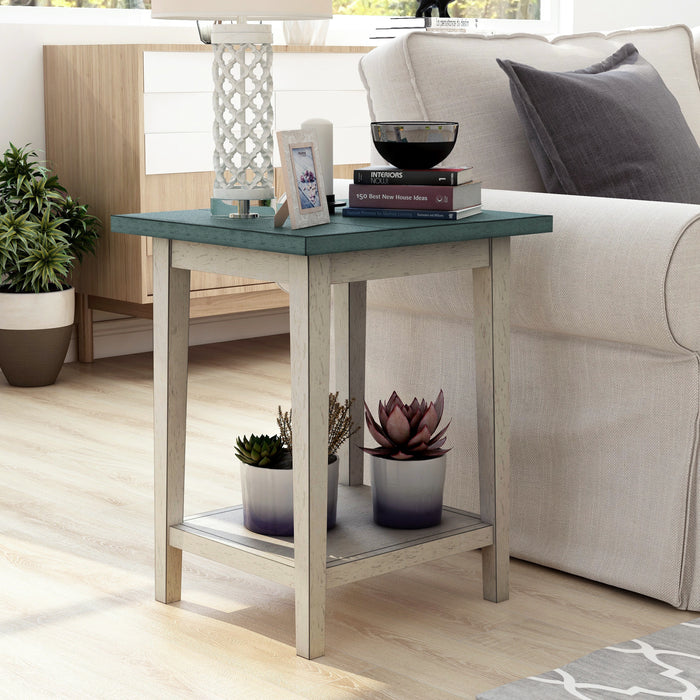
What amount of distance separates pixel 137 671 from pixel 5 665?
0.20 meters

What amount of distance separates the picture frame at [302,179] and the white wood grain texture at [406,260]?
0.08 metres

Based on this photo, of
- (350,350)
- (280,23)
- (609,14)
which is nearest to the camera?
(350,350)

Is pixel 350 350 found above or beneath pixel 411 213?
beneath

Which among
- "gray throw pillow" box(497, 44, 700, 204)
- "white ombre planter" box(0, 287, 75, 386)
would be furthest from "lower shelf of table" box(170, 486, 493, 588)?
"white ombre planter" box(0, 287, 75, 386)

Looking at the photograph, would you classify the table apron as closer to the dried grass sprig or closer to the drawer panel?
the dried grass sprig

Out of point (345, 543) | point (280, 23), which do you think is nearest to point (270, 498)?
point (345, 543)

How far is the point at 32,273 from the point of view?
3512 millimetres

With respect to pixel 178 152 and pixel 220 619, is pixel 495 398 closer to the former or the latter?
pixel 220 619

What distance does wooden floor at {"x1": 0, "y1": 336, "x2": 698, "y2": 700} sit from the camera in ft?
5.51

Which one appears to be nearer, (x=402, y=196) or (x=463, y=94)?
(x=402, y=196)

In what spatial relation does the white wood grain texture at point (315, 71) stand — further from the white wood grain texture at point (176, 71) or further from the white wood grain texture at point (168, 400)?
the white wood grain texture at point (168, 400)

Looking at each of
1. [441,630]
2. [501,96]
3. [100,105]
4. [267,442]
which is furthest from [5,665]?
[100,105]

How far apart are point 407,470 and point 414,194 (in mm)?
446

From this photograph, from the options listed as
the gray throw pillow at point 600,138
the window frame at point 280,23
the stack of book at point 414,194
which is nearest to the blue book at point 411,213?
the stack of book at point 414,194
